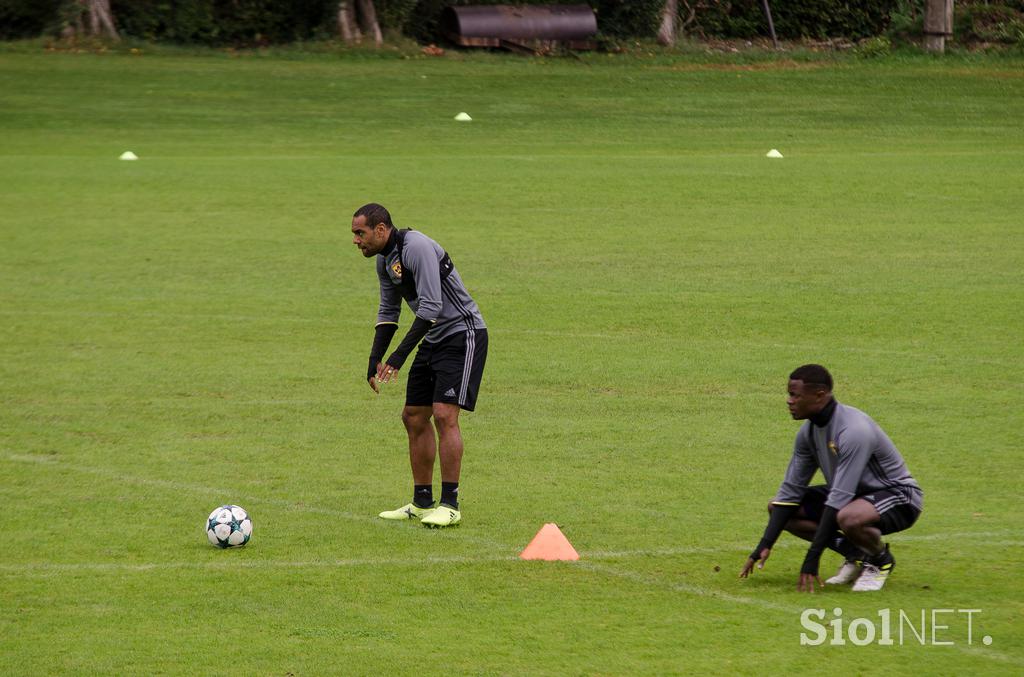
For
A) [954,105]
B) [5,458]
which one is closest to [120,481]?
[5,458]

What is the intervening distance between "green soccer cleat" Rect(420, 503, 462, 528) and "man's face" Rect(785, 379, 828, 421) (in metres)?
2.78

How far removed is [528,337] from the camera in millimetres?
17516

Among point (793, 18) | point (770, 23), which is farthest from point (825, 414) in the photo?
Answer: point (793, 18)

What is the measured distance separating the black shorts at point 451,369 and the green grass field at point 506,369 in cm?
92

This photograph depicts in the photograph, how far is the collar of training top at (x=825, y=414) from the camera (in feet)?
28.8

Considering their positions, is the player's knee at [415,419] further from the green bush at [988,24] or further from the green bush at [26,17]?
the green bush at [988,24]

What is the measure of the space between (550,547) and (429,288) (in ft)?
6.46

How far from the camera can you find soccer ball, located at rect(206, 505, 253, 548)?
9.92 m

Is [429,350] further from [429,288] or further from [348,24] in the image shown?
[348,24]

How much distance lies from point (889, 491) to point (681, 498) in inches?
101

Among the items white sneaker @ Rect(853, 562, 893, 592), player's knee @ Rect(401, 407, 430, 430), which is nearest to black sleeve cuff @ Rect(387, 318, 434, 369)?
player's knee @ Rect(401, 407, 430, 430)

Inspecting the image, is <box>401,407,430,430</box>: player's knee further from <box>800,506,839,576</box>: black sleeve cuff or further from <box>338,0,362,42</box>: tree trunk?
<box>338,0,362,42</box>: tree trunk

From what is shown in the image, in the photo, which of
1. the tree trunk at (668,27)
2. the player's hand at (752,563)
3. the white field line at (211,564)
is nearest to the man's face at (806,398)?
the player's hand at (752,563)

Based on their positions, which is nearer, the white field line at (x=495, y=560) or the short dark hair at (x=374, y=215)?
the white field line at (x=495, y=560)
